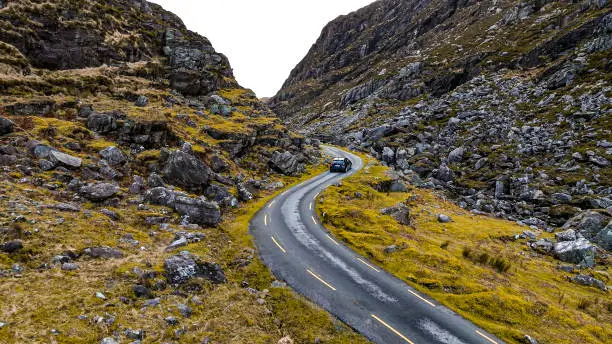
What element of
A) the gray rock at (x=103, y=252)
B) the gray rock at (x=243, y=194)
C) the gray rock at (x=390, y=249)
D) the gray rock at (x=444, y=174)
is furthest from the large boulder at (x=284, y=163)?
the gray rock at (x=103, y=252)

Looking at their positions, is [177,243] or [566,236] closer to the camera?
[177,243]

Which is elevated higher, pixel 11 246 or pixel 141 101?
pixel 141 101

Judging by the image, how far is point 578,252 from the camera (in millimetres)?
27500

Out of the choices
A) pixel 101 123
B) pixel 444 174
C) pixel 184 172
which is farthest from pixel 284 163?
pixel 444 174

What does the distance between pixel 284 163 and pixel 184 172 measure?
69.8 feet

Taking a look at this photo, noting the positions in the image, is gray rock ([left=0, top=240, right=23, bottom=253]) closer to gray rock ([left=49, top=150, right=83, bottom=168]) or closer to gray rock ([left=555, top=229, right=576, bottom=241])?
gray rock ([left=49, top=150, right=83, bottom=168])

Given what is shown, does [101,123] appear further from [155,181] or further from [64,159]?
[155,181]

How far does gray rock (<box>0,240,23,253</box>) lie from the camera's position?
1460cm

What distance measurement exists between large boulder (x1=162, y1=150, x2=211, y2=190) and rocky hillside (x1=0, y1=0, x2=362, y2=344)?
0.41ft

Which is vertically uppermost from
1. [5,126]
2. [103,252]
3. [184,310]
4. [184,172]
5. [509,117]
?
[509,117]

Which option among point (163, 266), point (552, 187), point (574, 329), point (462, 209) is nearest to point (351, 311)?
point (163, 266)

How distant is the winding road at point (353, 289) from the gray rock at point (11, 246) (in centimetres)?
1336

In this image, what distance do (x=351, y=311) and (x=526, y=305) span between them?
10.7 meters

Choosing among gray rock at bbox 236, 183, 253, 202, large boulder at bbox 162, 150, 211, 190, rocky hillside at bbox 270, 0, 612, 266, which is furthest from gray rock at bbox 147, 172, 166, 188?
rocky hillside at bbox 270, 0, 612, 266
